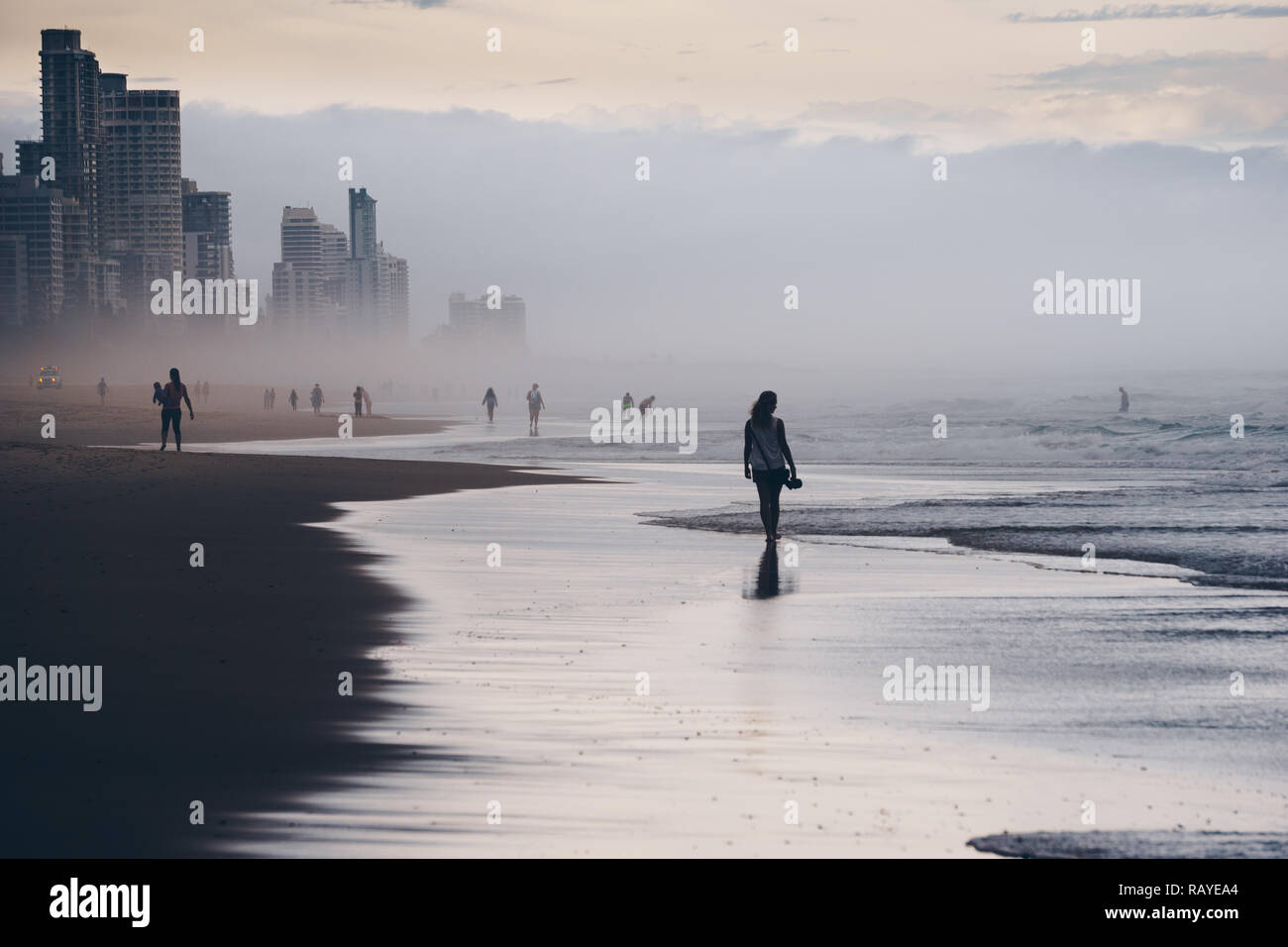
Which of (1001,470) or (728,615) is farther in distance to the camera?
(1001,470)

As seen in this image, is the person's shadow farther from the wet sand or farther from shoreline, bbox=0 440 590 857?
shoreline, bbox=0 440 590 857

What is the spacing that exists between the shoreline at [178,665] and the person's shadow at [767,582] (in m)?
3.54

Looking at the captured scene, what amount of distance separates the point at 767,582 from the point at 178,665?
6.44 meters

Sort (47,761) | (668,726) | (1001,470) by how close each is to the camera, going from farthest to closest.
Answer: (1001,470), (668,726), (47,761)

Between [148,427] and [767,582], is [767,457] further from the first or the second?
[148,427]

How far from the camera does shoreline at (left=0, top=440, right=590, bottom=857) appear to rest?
5965 mm

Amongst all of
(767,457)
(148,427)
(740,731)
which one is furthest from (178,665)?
(148,427)

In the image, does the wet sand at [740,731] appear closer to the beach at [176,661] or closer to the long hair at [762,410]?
the beach at [176,661]

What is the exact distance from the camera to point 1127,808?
600 cm

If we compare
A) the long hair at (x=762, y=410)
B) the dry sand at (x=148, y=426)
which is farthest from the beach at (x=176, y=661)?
the dry sand at (x=148, y=426)

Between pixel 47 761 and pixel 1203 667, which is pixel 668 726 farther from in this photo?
pixel 1203 667

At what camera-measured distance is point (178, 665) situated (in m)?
9.01

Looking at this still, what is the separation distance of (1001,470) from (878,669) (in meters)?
26.5
